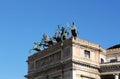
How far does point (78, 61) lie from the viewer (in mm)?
57219

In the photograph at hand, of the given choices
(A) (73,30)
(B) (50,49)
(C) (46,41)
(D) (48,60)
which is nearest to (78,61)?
(A) (73,30)

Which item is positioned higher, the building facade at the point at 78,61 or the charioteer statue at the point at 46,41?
the charioteer statue at the point at 46,41

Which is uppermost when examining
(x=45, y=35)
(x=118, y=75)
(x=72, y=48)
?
(x=45, y=35)

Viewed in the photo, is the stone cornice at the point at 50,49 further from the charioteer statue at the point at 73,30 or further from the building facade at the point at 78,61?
the charioteer statue at the point at 73,30

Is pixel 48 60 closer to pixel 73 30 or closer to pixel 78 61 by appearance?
pixel 73 30

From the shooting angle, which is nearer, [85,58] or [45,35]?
[85,58]

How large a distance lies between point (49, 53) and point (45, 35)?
4.16m

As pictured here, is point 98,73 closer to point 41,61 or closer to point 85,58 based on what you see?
point 85,58

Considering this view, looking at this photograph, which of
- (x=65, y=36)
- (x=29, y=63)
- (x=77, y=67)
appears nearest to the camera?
(x=77, y=67)

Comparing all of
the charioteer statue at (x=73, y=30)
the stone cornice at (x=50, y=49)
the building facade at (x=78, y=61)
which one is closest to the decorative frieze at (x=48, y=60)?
the building facade at (x=78, y=61)

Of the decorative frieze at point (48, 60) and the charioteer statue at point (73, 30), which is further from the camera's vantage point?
the decorative frieze at point (48, 60)

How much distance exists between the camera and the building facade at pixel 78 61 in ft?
188

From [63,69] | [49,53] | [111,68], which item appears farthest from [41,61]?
[111,68]

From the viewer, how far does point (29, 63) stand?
68.5 metres
